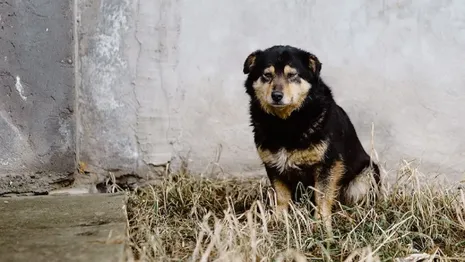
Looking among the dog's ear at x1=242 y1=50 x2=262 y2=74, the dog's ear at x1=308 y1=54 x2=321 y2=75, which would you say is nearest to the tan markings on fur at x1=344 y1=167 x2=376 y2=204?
the dog's ear at x1=308 y1=54 x2=321 y2=75

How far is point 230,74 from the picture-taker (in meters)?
5.04

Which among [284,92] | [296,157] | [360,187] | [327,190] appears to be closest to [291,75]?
[284,92]

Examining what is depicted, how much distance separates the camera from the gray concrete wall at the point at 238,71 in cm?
495

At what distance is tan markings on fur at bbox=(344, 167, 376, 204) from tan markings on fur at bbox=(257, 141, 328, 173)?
0.45m

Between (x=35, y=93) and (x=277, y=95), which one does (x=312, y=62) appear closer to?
(x=277, y=95)

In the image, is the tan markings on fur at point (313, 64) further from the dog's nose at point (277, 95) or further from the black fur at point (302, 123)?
the dog's nose at point (277, 95)

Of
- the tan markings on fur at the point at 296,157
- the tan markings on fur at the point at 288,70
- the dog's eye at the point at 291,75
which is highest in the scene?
the tan markings on fur at the point at 288,70

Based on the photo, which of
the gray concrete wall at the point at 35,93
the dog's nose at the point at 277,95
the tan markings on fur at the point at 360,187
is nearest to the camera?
the dog's nose at the point at 277,95

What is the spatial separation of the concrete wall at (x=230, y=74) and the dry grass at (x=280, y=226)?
0.34 m

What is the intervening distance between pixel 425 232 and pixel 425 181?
76 centimetres

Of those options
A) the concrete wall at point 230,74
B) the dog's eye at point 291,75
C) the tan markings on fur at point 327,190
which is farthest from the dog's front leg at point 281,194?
the concrete wall at point 230,74

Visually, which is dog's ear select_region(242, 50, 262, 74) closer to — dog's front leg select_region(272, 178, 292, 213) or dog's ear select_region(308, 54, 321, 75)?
dog's ear select_region(308, 54, 321, 75)

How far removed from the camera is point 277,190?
4.42 metres

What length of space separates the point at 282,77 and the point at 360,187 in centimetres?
91
